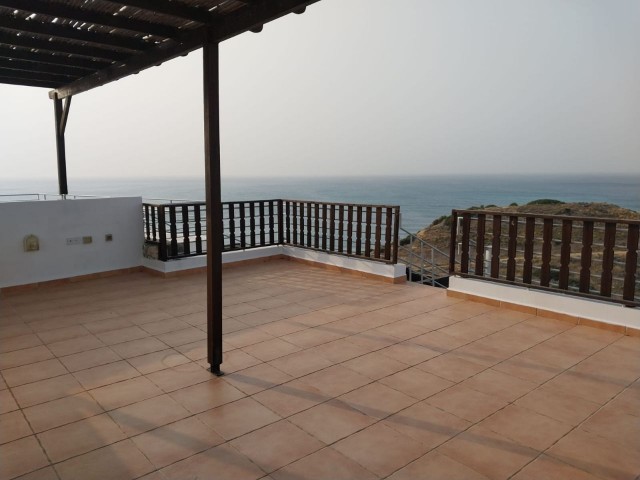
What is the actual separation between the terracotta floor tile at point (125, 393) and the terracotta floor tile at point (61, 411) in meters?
0.05

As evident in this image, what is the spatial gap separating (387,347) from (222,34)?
2.69m

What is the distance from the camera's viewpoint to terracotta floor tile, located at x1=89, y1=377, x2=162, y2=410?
2.73 m

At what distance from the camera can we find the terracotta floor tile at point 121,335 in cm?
383

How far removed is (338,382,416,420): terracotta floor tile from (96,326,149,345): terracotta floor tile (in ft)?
6.98

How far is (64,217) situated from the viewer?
5883 mm

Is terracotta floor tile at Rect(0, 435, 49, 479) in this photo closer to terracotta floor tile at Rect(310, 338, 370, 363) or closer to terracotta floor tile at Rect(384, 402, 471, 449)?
terracotta floor tile at Rect(384, 402, 471, 449)

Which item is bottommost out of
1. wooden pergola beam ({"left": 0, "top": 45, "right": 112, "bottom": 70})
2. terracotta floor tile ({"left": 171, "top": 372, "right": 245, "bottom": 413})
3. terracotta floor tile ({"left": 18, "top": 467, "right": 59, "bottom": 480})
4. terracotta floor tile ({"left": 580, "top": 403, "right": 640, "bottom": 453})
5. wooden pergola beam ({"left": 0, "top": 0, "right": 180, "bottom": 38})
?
terracotta floor tile ({"left": 171, "top": 372, "right": 245, "bottom": 413})

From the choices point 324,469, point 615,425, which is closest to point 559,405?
point 615,425

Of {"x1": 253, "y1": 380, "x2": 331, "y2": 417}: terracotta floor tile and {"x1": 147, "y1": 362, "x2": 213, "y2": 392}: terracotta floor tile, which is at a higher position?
{"x1": 253, "y1": 380, "x2": 331, "y2": 417}: terracotta floor tile

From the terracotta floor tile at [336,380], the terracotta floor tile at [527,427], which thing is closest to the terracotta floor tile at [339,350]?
the terracotta floor tile at [336,380]

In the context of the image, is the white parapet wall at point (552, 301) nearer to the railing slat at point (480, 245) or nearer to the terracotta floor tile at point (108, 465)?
the railing slat at point (480, 245)

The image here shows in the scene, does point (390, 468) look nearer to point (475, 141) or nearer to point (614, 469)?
point (614, 469)

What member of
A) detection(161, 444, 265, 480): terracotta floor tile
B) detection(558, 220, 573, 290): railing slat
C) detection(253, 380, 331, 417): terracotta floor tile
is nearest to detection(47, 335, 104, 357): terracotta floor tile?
detection(253, 380, 331, 417): terracotta floor tile

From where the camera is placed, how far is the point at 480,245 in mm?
4918
